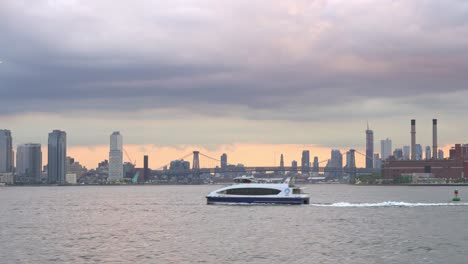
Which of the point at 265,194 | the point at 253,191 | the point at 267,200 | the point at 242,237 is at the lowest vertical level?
the point at 242,237

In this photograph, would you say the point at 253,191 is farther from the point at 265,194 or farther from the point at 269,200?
the point at 269,200

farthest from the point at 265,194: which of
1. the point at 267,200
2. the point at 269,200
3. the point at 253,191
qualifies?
the point at 253,191

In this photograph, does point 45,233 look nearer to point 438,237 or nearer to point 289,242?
point 289,242

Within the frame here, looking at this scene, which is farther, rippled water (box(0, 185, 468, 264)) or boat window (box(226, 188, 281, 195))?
boat window (box(226, 188, 281, 195))

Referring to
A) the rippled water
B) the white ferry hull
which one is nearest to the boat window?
the white ferry hull

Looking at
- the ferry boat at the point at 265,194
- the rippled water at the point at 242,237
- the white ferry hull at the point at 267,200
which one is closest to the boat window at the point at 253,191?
the ferry boat at the point at 265,194

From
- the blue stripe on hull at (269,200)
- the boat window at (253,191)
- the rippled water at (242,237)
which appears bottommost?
the rippled water at (242,237)

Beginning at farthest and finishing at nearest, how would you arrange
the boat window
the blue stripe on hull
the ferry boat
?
the boat window → the ferry boat → the blue stripe on hull

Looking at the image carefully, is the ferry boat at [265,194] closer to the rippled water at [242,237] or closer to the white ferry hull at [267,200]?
the white ferry hull at [267,200]

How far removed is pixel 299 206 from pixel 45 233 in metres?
44.8

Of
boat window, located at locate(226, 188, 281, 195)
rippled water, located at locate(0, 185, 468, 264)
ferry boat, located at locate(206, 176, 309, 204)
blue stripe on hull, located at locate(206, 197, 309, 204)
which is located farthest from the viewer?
boat window, located at locate(226, 188, 281, 195)

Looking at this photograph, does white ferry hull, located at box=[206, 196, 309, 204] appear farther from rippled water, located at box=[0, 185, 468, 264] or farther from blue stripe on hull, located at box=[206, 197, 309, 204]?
rippled water, located at box=[0, 185, 468, 264]

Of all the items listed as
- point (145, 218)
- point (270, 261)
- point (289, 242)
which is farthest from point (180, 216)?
point (270, 261)

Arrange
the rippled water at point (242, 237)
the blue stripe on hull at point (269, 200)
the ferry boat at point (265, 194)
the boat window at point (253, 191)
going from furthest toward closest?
1. the boat window at point (253, 191)
2. the ferry boat at point (265, 194)
3. the blue stripe on hull at point (269, 200)
4. the rippled water at point (242, 237)
